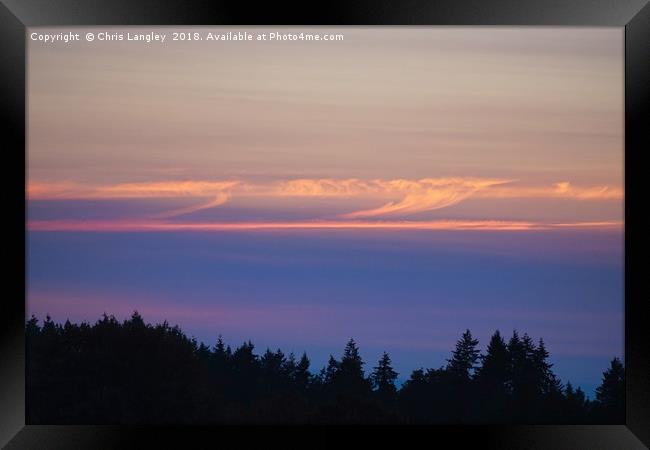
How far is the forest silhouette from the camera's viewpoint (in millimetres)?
8680

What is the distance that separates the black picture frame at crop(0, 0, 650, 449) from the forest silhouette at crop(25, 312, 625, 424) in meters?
2.21

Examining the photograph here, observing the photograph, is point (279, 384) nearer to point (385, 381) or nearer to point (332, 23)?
point (385, 381)

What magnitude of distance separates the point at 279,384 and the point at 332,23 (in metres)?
6.43

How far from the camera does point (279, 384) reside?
10.5 metres

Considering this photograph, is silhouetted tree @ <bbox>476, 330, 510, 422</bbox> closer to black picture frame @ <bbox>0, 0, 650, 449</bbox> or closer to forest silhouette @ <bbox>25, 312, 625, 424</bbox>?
forest silhouette @ <bbox>25, 312, 625, 424</bbox>

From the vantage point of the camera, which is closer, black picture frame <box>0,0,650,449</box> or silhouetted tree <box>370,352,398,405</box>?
black picture frame <box>0,0,650,449</box>

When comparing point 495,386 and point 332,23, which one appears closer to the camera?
point 332,23

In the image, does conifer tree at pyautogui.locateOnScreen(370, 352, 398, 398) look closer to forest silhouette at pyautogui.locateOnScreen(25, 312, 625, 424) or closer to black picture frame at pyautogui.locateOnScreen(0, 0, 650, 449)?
forest silhouette at pyautogui.locateOnScreen(25, 312, 625, 424)

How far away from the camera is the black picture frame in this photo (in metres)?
4.93

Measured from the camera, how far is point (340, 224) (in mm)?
7855

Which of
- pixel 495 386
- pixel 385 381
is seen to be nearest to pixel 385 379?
pixel 385 381

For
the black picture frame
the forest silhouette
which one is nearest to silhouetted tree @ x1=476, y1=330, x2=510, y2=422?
the forest silhouette

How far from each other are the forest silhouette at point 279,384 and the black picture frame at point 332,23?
7.26 ft

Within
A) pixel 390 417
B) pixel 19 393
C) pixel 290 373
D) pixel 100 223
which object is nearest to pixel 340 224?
pixel 100 223
